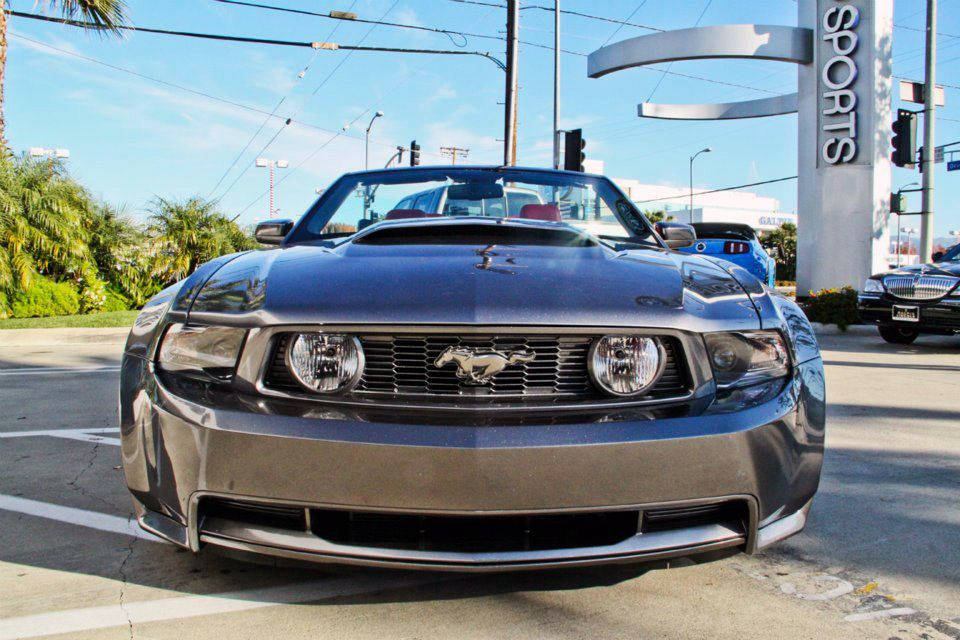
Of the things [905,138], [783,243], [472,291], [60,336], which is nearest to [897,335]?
[905,138]

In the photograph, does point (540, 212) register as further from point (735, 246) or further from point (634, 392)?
point (735, 246)

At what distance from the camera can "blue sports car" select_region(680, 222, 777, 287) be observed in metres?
13.0

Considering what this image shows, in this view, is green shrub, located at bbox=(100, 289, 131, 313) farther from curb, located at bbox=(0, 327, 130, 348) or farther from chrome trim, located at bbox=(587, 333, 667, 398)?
chrome trim, located at bbox=(587, 333, 667, 398)

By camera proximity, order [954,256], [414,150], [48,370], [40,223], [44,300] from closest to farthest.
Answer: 1. [48,370]
2. [954,256]
3. [40,223]
4. [44,300]
5. [414,150]

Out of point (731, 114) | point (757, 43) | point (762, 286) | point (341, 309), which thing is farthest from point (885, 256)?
point (341, 309)

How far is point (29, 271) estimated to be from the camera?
41.3 feet

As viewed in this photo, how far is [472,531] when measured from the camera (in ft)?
6.05

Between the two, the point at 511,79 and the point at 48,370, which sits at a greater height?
the point at 511,79

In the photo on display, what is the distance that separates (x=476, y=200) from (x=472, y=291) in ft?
5.94

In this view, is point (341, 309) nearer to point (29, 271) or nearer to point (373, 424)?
point (373, 424)

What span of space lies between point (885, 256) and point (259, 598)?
1542 cm

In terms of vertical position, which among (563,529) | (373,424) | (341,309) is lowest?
(563,529)

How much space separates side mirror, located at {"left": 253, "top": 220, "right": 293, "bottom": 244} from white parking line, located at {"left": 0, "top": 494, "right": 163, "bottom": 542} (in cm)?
132

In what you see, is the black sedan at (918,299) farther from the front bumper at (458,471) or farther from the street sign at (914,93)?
the front bumper at (458,471)
